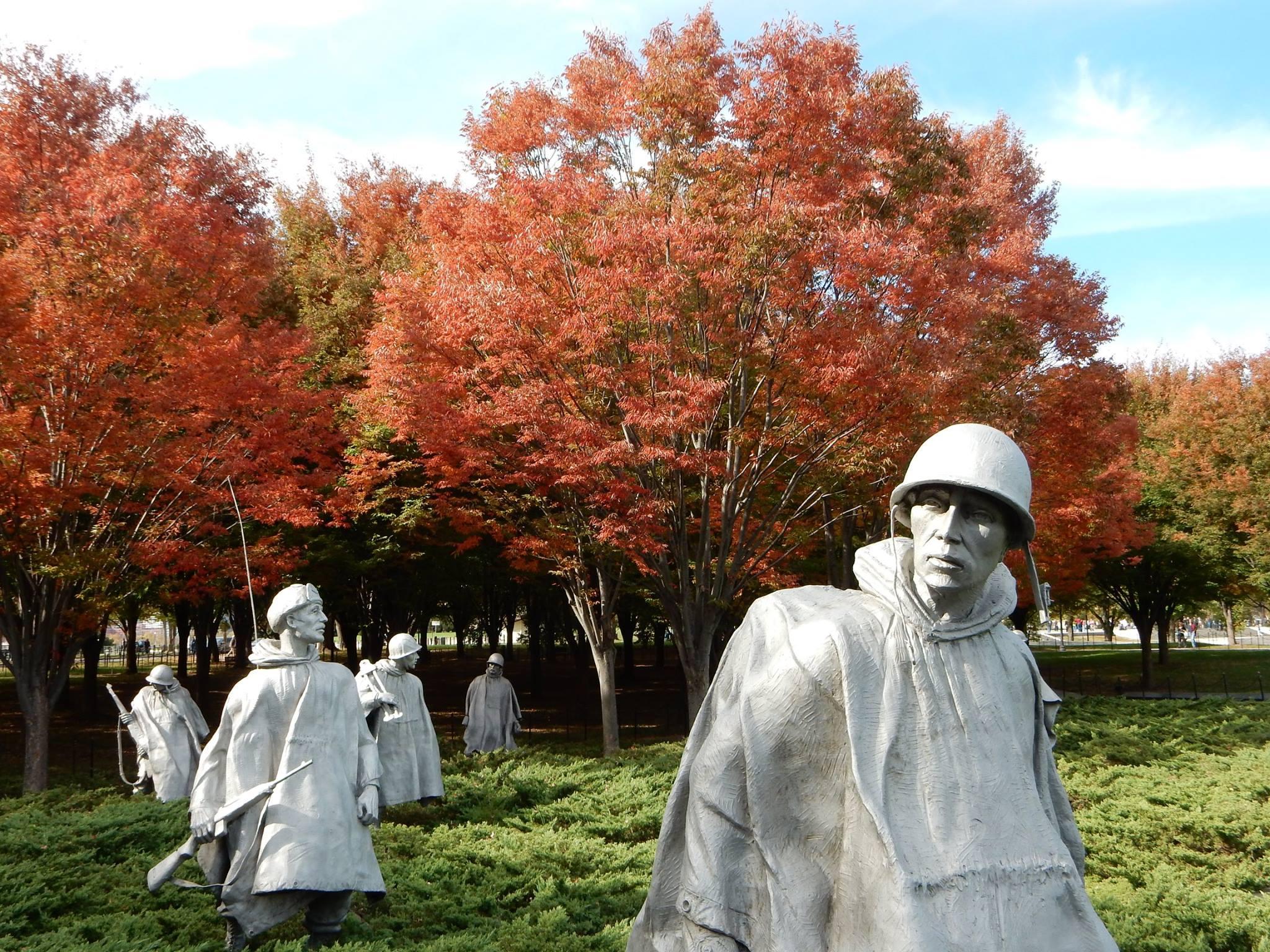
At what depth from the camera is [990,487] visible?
2.34m

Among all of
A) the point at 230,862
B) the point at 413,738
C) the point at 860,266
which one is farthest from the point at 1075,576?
the point at 230,862

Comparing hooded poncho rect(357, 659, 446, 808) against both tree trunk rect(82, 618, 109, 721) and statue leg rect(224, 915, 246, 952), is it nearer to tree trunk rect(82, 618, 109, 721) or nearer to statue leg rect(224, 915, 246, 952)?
statue leg rect(224, 915, 246, 952)

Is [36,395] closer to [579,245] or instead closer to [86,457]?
[86,457]

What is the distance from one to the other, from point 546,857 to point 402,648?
13.6 feet

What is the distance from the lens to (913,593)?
246 centimetres

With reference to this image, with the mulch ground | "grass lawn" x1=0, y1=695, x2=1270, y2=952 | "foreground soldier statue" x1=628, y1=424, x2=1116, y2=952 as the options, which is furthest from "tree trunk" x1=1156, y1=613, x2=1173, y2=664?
"foreground soldier statue" x1=628, y1=424, x2=1116, y2=952

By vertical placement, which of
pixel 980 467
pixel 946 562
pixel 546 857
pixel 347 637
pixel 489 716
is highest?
pixel 980 467

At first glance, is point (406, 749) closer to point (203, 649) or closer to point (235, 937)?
point (235, 937)

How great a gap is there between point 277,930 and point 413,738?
5095 mm

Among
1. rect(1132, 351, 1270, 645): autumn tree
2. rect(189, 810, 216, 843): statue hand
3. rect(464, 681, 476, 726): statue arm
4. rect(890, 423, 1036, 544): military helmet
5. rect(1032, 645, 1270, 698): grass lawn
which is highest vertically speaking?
rect(1132, 351, 1270, 645): autumn tree

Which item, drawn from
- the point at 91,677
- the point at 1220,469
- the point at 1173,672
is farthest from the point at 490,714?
the point at 1173,672

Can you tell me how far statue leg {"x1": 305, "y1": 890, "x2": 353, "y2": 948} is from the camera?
6676 mm

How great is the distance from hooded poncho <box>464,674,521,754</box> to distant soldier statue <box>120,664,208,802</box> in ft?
14.7

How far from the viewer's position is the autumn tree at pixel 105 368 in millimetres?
12867
